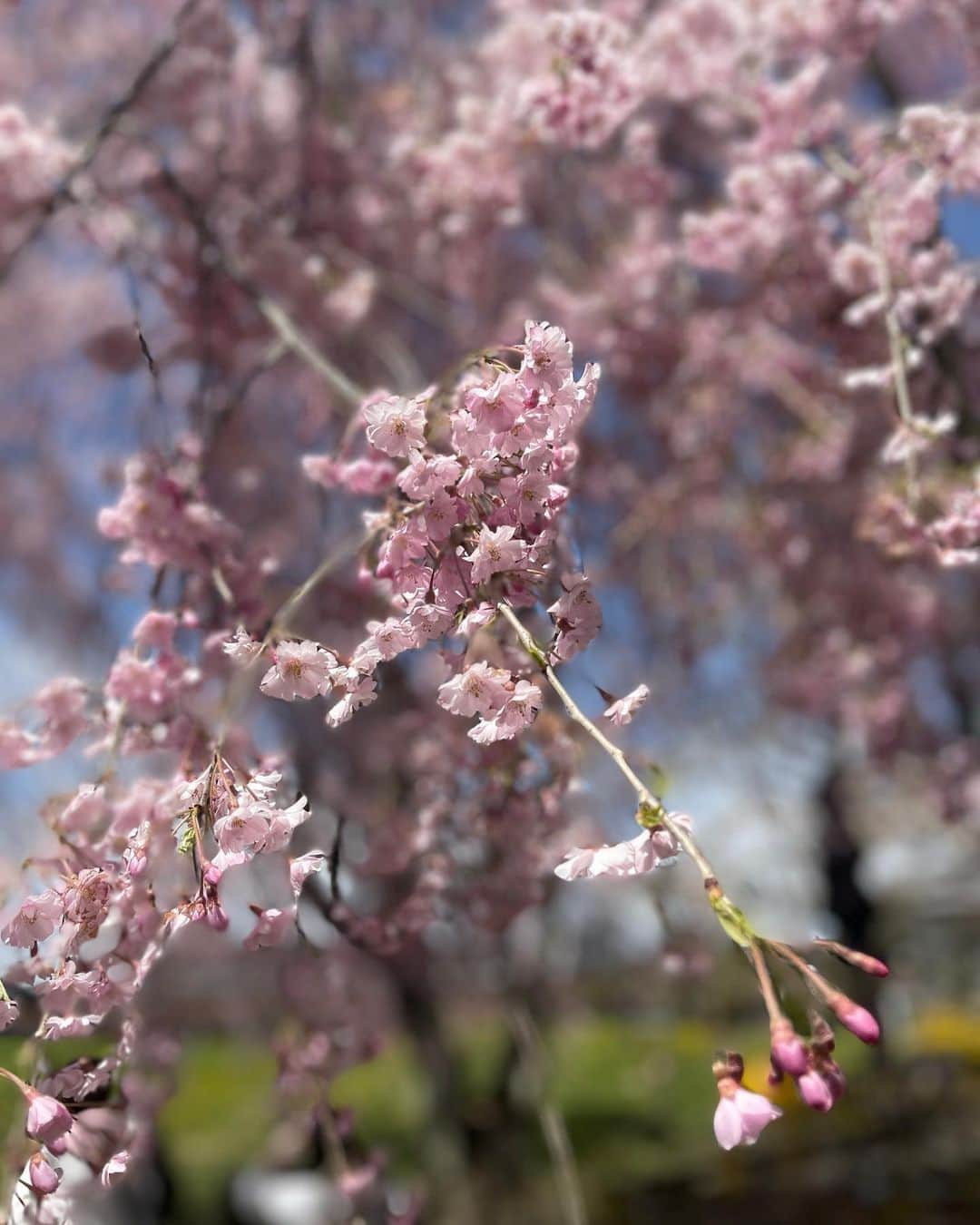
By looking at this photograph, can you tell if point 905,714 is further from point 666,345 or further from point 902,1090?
point 902,1090

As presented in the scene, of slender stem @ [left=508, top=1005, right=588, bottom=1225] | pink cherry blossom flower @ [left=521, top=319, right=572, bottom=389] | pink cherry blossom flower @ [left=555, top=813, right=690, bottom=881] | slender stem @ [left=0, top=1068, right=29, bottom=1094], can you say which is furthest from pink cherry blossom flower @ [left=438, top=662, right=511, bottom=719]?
slender stem @ [left=508, top=1005, right=588, bottom=1225]

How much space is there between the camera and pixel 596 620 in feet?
4.39

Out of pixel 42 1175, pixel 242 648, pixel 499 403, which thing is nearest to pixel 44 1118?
pixel 42 1175

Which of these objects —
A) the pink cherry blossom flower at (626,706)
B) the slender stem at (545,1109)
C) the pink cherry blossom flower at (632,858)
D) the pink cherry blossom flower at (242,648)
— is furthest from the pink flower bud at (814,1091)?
the slender stem at (545,1109)

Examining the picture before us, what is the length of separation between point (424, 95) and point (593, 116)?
1322 millimetres

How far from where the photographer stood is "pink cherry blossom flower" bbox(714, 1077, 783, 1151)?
0.99 m

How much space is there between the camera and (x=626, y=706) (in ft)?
4.30

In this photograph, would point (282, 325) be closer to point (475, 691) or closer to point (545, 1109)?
point (475, 691)

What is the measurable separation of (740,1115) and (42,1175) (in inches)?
30.1

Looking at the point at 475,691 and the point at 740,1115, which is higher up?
the point at 475,691

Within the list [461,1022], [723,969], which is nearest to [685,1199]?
[723,969]

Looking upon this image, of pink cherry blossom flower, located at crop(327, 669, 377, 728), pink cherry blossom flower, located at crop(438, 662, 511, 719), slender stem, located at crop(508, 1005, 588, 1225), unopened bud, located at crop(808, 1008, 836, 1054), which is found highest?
pink cherry blossom flower, located at crop(327, 669, 377, 728)

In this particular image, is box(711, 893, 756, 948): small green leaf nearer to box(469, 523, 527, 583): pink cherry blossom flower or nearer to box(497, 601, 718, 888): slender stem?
box(497, 601, 718, 888): slender stem

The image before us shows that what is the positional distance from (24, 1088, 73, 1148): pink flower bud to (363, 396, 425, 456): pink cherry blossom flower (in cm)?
82
